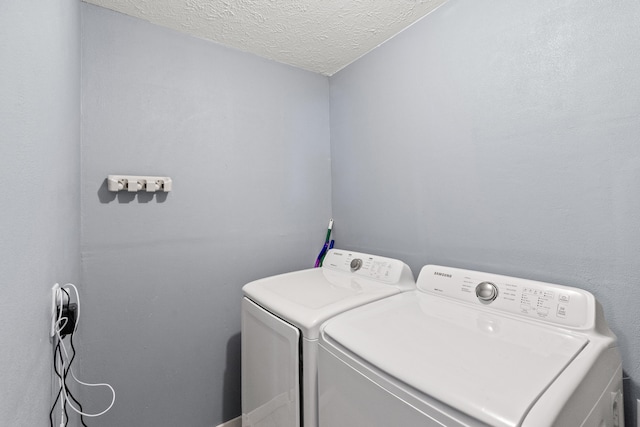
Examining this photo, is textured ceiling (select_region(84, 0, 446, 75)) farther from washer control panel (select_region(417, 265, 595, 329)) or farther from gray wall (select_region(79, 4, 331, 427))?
washer control panel (select_region(417, 265, 595, 329))

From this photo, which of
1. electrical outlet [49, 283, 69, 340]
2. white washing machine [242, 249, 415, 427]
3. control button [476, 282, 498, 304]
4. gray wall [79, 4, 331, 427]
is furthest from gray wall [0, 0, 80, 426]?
control button [476, 282, 498, 304]

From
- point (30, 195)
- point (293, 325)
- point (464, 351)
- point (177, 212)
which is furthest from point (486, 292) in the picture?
point (177, 212)

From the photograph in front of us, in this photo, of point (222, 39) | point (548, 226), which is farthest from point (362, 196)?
point (222, 39)

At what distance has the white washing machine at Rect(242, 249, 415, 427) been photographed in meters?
0.94

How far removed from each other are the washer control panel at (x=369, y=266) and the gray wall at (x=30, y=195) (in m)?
1.19

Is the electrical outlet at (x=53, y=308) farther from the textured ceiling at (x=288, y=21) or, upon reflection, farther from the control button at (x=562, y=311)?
the control button at (x=562, y=311)

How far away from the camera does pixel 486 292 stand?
103 centimetres

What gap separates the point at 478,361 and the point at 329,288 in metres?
Answer: 0.69

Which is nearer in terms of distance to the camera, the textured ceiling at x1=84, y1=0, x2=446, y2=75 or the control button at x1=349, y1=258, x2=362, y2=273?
the textured ceiling at x1=84, y1=0, x2=446, y2=75

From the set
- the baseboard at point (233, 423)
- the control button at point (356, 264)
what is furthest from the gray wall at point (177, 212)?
the control button at point (356, 264)

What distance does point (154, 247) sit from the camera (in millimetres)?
1378

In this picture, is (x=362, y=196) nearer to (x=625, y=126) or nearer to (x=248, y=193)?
(x=248, y=193)

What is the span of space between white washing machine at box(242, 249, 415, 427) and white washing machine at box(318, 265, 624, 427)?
69 millimetres

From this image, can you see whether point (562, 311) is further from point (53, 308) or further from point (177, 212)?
point (177, 212)
